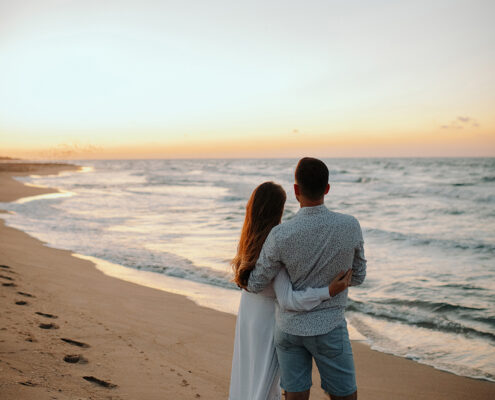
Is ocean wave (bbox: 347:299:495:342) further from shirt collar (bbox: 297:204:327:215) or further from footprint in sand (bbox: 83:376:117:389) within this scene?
shirt collar (bbox: 297:204:327:215)

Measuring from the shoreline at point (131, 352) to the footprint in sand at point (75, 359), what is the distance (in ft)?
0.14

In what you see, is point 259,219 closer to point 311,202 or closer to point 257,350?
point 311,202

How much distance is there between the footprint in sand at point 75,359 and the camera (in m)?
3.62

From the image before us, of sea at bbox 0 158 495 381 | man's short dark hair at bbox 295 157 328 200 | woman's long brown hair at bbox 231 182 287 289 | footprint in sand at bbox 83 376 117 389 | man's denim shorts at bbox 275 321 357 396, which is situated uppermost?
man's short dark hair at bbox 295 157 328 200

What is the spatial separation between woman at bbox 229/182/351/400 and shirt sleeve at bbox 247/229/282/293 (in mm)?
110

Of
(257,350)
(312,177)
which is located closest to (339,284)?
(312,177)

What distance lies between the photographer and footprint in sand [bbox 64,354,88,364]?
11.9 feet

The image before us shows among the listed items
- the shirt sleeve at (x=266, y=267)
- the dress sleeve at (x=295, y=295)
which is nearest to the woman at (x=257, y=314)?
the shirt sleeve at (x=266, y=267)

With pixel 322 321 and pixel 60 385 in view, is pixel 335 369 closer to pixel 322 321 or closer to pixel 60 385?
pixel 322 321

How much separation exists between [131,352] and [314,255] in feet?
9.34

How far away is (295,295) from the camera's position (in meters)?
2.15

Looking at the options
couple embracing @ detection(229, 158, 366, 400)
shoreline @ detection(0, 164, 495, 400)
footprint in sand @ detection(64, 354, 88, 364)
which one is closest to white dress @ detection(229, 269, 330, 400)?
couple embracing @ detection(229, 158, 366, 400)

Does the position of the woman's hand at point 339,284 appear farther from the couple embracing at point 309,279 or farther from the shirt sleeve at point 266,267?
the shirt sleeve at point 266,267

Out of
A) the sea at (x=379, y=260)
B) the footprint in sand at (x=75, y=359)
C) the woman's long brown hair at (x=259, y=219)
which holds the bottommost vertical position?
the sea at (x=379, y=260)
